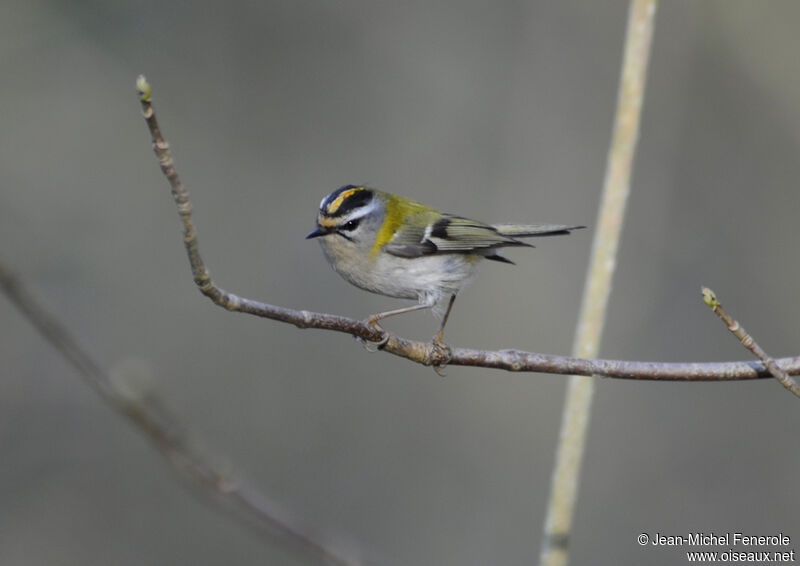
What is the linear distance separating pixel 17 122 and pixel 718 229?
20.3ft

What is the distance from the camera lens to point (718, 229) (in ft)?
20.2

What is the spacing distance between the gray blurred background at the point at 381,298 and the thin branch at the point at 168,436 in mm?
3727

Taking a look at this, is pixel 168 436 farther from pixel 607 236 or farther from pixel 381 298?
pixel 381 298

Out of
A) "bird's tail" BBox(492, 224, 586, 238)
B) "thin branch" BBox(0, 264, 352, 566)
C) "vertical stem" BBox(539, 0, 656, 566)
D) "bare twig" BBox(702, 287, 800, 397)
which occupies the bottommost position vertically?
"thin branch" BBox(0, 264, 352, 566)

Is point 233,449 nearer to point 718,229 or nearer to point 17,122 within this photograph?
point 17,122

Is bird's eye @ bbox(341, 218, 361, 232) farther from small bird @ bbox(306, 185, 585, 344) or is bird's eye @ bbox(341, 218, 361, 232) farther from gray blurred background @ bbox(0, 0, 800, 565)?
gray blurred background @ bbox(0, 0, 800, 565)

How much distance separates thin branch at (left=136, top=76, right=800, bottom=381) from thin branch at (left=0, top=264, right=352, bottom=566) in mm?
259

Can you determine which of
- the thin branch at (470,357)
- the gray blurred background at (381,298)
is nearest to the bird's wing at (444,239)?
the thin branch at (470,357)

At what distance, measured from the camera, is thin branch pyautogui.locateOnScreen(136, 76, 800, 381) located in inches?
60.6

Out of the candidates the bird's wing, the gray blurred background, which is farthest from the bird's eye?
the gray blurred background

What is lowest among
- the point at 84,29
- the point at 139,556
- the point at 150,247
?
the point at 139,556

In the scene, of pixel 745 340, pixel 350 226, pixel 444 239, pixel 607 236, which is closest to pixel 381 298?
pixel 444 239

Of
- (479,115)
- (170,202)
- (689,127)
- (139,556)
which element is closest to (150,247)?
(170,202)

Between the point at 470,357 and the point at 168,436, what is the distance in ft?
3.18
